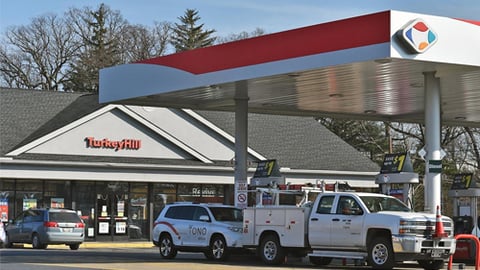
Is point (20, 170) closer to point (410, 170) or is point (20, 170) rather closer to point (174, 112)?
point (174, 112)

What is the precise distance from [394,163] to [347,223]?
3956 mm

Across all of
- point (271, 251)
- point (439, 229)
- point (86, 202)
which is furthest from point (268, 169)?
point (86, 202)

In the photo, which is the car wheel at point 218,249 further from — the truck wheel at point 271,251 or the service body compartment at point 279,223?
the truck wheel at point 271,251

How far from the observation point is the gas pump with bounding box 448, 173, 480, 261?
985 inches

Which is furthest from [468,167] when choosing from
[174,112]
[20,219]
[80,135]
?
[20,219]

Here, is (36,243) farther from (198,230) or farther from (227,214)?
(227,214)

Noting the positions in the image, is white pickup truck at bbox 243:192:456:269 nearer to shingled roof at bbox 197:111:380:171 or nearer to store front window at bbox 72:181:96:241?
store front window at bbox 72:181:96:241

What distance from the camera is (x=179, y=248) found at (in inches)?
1068

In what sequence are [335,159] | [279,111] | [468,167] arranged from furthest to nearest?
[468,167]
[335,159]
[279,111]

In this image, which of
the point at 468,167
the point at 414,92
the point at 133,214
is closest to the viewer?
the point at 414,92

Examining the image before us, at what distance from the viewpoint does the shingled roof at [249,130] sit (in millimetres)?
42875

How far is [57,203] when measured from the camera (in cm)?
4169

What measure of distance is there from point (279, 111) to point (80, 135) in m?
11.1

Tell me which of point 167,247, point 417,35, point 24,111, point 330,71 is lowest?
point 167,247
